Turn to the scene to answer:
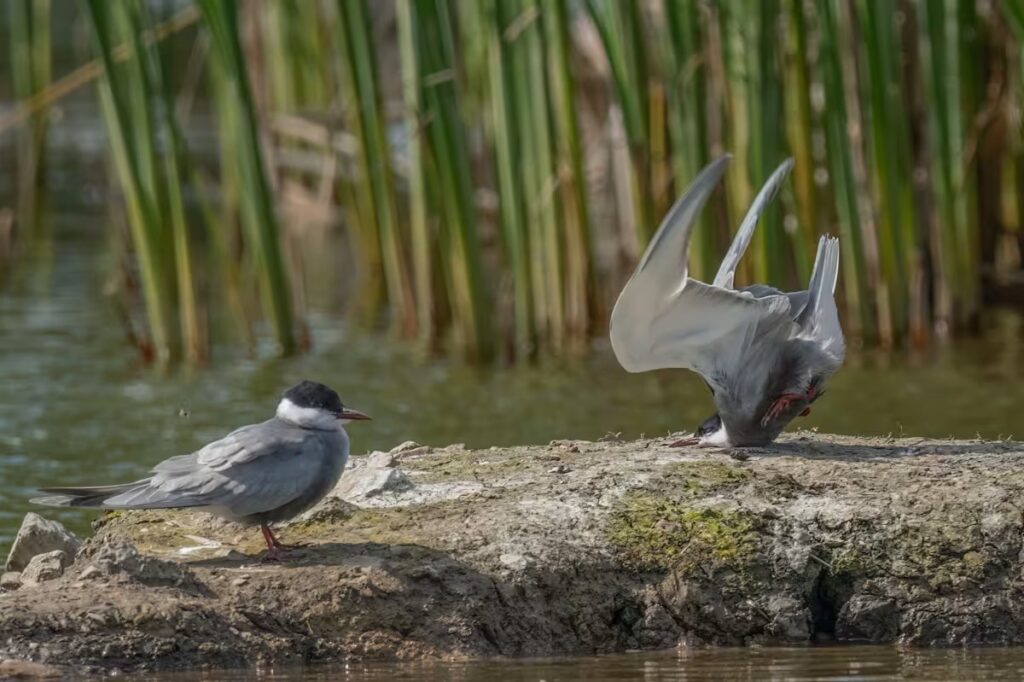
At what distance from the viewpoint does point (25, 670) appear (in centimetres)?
505

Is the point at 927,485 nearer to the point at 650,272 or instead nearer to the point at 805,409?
the point at 805,409

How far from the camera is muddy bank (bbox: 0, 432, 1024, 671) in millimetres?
5305

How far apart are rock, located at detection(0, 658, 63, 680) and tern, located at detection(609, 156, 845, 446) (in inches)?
89.1

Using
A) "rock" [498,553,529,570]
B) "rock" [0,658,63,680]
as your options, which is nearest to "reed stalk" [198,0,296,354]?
"rock" [498,553,529,570]

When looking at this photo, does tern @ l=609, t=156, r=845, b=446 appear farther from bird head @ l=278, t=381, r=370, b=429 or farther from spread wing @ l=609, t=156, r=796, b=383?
bird head @ l=278, t=381, r=370, b=429

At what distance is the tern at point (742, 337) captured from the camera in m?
6.30

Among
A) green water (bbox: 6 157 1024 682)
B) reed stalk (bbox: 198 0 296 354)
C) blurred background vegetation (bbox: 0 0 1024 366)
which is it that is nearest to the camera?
green water (bbox: 6 157 1024 682)

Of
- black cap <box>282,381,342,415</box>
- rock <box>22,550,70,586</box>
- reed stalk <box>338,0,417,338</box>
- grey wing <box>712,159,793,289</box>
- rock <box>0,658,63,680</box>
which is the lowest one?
rock <box>0,658,63,680</box>

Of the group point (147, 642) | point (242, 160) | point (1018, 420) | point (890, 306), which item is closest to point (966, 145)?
point (890, 306)

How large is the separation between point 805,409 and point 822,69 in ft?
12.5

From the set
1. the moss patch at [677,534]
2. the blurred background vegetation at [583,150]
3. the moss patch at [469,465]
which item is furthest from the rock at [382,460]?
the blurred background vegetation at [583,150]

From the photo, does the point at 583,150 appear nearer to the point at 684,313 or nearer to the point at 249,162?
the point at 249,162

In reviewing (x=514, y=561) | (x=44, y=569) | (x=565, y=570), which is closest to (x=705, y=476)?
(x=565, y=570)

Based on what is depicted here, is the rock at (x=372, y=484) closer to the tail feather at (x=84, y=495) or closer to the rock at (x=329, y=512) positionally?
the rock at (x=329, y=512)
